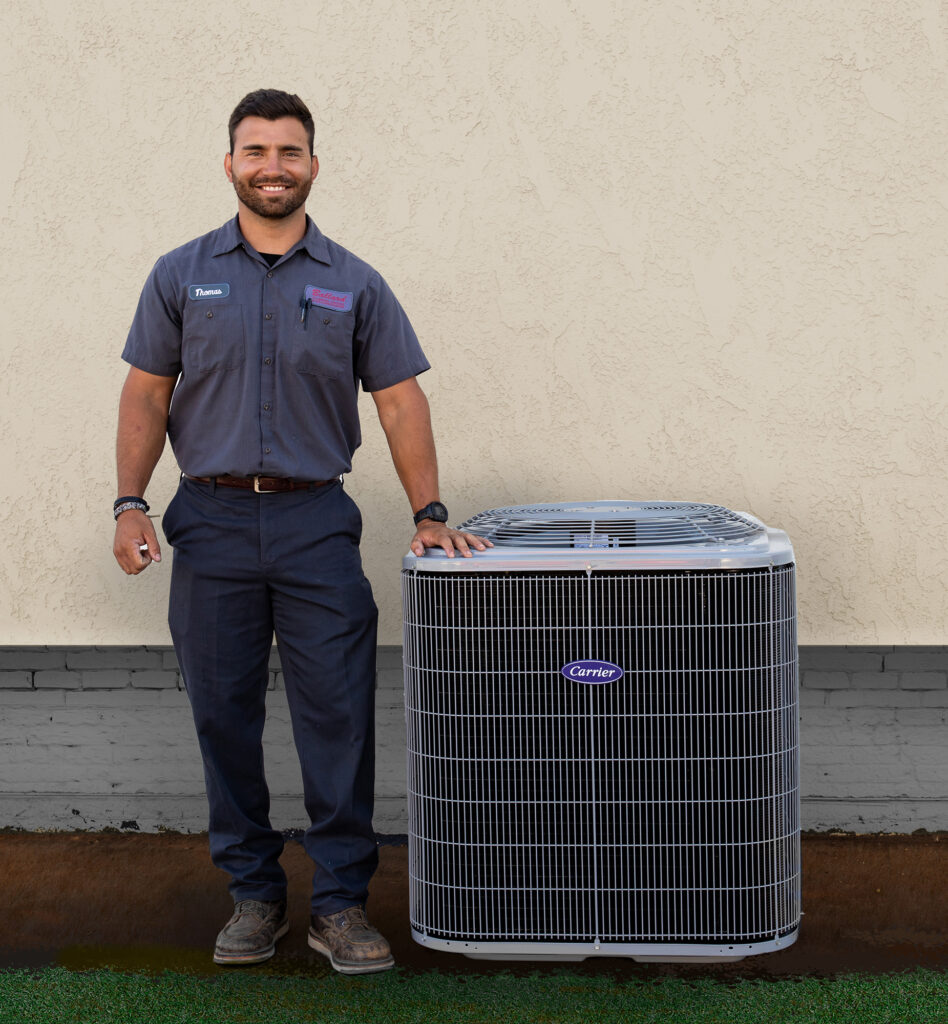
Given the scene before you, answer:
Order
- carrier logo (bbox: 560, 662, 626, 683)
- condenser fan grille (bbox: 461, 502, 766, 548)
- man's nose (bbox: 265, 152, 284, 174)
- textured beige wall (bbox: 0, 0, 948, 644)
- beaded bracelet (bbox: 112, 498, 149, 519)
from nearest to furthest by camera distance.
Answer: carrier logo (bbox: 560, 662, 626, 683)
condenser fan grille (bbox: 461, 502, 766, 548)
man's nose (bbox: 265, 152, 284, 174)
beaded bracelet (bbox: 112, 498, 149, 519)
textured beige wall (bbox: 0, 0, 948, 644)

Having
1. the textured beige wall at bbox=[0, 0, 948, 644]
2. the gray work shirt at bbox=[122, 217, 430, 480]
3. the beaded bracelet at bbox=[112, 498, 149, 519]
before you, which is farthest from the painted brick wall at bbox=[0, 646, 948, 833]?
the gray work shirt at bbox=[122, 217, 430, 480]

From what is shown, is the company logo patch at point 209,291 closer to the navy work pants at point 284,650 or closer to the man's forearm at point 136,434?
the man's forearm at point 136,434

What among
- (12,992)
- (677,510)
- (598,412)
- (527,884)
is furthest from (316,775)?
(598,412)

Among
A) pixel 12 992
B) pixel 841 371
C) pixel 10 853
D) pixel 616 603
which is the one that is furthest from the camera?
pixel 10 853

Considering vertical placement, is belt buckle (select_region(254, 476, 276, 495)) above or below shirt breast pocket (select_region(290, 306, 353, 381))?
below

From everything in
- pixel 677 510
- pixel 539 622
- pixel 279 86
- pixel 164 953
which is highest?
pixel 279 86

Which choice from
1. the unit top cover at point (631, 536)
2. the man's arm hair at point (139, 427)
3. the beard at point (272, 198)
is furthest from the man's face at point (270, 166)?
the unit top cover at point (631, 536)

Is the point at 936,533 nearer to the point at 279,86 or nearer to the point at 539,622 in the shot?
the point at 539,622

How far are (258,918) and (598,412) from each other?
1.84 m

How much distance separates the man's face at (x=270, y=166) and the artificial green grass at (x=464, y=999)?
6.57ft

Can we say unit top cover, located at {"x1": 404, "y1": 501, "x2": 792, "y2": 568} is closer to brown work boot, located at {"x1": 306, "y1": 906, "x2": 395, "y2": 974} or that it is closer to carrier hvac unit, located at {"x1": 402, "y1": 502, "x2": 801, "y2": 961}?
carrier hvac unit, located at {"x1": 402, "y1": 502, "x2": 801, "y2": 961}

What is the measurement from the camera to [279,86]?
3609 millimetres

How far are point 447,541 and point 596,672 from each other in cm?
47

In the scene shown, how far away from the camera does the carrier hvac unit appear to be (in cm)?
260
